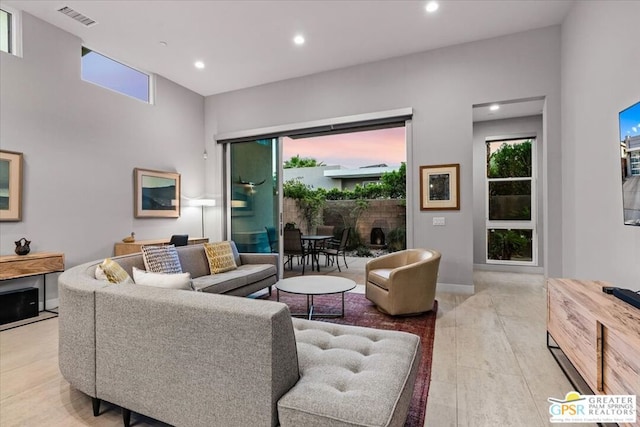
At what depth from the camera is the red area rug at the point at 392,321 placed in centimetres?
196

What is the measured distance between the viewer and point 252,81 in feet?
19.0

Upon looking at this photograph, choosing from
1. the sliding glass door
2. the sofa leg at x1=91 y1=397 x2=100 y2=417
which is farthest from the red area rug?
the sliding glass door

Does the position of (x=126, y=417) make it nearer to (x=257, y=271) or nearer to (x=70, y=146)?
(x=257, y=271)

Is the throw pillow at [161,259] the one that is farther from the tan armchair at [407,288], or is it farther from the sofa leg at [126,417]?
the tan armchair at [407,288]

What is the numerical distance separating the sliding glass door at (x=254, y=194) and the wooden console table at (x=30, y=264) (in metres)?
2.96

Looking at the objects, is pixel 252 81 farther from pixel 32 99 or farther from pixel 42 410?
pixel 42 410

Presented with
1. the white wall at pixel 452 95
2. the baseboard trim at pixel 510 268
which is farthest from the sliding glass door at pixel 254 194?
the baseboard trim at pixel 510 268

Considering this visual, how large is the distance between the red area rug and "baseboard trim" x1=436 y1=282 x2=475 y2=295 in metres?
0.72

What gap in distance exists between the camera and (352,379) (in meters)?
1.35

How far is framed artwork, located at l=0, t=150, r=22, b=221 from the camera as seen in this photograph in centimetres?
363

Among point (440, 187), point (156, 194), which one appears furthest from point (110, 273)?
point (440, 187)

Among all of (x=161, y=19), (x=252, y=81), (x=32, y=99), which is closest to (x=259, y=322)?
(x=161, y=19)

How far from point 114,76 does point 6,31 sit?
129 cm

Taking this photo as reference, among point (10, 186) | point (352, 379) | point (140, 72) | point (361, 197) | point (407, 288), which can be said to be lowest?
point (407, 288)
